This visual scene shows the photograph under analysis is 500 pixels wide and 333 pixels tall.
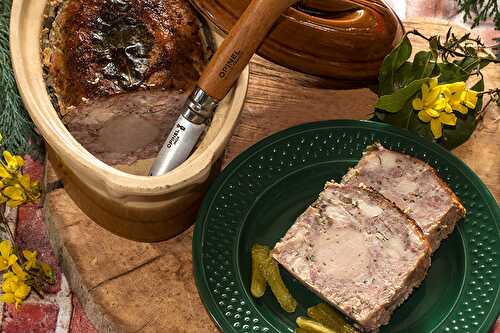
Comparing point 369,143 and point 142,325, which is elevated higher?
point 369,143

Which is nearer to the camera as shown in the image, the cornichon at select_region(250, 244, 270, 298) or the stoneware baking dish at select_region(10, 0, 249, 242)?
the stoneware baking dish at select_region(10, 0, 249, 242)

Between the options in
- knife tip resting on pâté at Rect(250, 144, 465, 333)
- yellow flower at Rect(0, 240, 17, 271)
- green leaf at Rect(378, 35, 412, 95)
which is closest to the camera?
knife tip resting on pâté at Rect(250, 144, 465, 333)

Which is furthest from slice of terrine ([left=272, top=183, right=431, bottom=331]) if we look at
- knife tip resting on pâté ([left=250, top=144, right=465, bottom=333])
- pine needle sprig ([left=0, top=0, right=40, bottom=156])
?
pine needle sprig ([left=0, top=0, right=40, bottom=156])

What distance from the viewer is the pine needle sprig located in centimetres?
292

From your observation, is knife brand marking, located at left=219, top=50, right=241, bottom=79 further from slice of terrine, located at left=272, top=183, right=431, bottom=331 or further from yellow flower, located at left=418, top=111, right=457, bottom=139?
yellow flower, located at left=418, top=111, right=457, bottom=139

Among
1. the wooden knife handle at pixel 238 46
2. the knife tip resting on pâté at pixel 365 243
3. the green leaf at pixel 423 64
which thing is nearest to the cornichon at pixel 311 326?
the knife tip resting on pâté at pixel 365 243

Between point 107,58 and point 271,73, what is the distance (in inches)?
29.5

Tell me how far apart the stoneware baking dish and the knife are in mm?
52

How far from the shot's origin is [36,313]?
3035 mm

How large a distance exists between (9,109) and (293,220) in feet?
3.27

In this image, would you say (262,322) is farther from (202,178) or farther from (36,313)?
(36,313)

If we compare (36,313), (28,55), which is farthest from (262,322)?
(28,55)

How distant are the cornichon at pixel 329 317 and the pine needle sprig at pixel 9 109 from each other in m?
1.12

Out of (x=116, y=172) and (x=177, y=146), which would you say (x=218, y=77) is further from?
(x=116, y=172)
